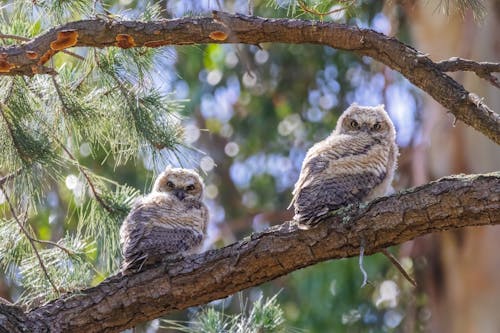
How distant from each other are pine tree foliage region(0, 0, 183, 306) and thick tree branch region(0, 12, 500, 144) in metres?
0.20

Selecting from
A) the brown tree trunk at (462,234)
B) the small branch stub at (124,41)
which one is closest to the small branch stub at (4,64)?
the small branch stub at (124,41)

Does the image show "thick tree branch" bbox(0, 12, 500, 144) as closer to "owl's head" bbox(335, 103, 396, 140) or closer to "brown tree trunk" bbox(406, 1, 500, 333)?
"owl's head" bbox(335, 103, 396, 140)

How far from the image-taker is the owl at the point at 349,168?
13.7ft

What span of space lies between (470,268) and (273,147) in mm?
4343

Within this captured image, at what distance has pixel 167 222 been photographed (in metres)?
4.97

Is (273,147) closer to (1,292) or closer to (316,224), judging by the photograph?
(1,292)

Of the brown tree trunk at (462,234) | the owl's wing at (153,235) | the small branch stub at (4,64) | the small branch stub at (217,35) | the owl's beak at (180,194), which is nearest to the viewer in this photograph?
the small branch stub at (4,64)

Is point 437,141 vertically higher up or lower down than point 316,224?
higher up

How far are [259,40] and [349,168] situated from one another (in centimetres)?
83

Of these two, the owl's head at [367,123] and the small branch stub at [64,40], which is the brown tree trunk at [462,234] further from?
the small branch stub at [64,40]

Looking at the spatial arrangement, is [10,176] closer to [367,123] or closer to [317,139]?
[367,123]

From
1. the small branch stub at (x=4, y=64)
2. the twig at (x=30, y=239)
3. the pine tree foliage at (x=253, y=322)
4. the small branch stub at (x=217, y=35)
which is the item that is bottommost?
the pine tree foliage at (x=253, y=322)

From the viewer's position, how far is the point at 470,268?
827 centimetres

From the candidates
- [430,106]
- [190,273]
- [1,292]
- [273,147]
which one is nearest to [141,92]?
[190,273]
